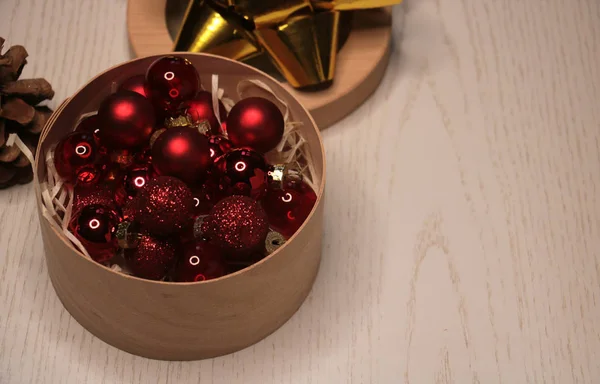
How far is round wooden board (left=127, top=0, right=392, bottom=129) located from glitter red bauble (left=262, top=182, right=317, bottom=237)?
0.15 meters

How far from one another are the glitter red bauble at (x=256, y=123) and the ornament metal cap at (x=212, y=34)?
0.14 m

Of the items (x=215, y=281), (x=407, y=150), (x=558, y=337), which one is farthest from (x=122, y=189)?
(x=558, y=337)

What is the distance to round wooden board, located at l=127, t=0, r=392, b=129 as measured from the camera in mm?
899

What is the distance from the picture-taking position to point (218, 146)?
0.79 m

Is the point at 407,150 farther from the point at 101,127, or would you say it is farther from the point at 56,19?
the point at 56,19

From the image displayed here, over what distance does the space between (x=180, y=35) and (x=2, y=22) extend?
0.77ft

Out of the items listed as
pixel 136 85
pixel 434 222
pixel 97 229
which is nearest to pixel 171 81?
pixel 136 85

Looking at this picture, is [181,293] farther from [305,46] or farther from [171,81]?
[305,46]

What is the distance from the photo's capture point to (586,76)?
3.18 feet

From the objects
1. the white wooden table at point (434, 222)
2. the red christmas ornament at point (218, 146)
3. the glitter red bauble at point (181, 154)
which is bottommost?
the white wooden table at point (434, 222)

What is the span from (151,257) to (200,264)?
0.14 feet

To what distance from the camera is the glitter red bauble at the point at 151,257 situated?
2.31 ft

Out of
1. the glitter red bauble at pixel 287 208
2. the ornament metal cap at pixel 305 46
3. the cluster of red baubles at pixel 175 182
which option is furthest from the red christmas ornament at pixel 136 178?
the ornament metal cap at pixel 305 46

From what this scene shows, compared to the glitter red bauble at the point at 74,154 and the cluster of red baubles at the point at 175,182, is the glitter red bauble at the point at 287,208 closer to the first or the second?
the cluster of red baubles at the point at 175,182
